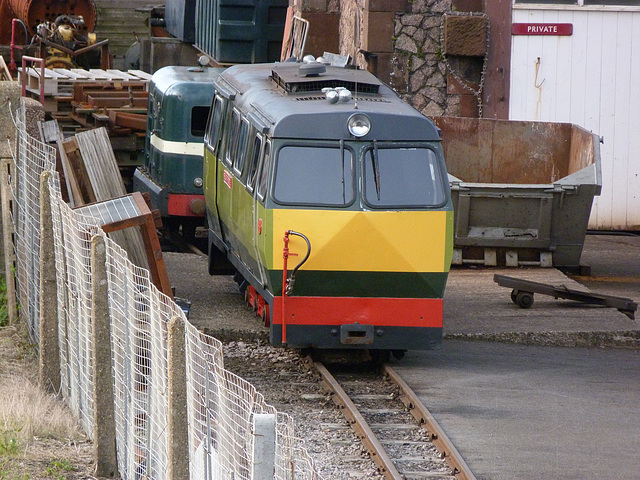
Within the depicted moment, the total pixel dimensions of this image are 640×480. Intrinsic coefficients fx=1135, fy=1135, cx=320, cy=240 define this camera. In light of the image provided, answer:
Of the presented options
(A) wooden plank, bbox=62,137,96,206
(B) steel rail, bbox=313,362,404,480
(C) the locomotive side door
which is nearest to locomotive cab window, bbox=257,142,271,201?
(C) the locomotive side door

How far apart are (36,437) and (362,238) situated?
337 centimetres

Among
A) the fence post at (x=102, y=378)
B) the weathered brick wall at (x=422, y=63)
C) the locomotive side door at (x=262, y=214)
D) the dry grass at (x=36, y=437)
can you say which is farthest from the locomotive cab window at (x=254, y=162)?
the weathered brick wall at (x=422, y=63)

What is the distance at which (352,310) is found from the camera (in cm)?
992

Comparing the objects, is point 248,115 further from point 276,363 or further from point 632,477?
point 632,477

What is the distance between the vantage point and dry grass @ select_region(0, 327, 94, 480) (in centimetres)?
702

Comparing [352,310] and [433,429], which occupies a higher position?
[352,310]

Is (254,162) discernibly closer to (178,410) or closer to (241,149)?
(241,149)

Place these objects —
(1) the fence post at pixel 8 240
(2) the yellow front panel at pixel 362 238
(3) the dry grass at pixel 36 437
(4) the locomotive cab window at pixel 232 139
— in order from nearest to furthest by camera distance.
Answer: (3) the dry grass at pixel 36 437, (2) the yellow front panel at pixel 362 238, (1) the fence post at pixel 8 240, (4) the locomotive cab window at pixel 232 139

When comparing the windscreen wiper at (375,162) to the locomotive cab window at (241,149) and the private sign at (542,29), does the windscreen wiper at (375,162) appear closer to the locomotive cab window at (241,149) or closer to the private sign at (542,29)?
the locomotive cab window at (241,149)

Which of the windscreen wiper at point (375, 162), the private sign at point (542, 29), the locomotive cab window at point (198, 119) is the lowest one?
the windscreen wiper at point (375, 162)

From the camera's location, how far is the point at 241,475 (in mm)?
4922

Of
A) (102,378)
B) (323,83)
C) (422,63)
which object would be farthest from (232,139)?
(422,63)

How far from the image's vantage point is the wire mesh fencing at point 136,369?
198 inches

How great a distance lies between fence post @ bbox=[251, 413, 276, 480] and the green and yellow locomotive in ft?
17.5
